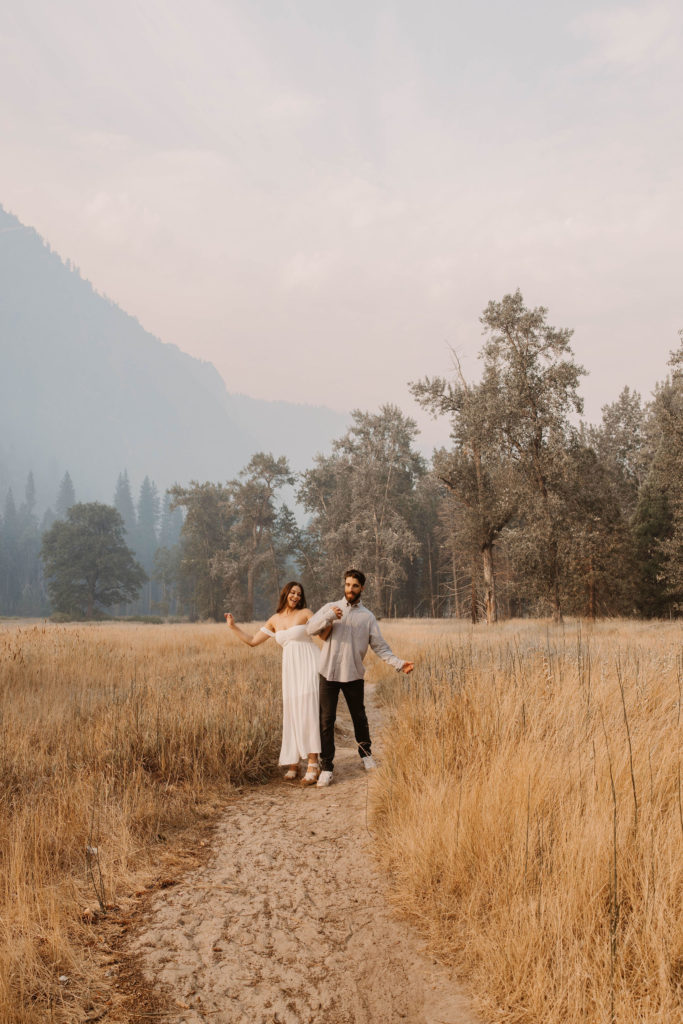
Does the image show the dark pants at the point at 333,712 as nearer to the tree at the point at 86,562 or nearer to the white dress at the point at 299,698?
the white dress at the point at 299,698

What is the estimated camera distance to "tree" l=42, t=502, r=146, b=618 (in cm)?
6419

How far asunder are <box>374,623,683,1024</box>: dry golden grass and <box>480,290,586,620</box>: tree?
17.9 m

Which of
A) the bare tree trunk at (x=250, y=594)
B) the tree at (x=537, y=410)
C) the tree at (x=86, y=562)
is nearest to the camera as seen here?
the tree at (x=537, y=410)

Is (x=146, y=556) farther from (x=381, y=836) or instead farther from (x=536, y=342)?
(x=381, y=836)

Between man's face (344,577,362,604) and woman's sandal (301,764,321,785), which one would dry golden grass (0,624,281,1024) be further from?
man's face (344,577,362,604)

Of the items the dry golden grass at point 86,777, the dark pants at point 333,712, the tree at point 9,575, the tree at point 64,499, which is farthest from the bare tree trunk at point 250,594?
the tree at point 64,499

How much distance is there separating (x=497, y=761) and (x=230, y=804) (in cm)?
275

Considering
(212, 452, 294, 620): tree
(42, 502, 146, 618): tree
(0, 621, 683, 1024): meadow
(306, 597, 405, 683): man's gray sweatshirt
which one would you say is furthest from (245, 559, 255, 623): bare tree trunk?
(306, 597, 405, 683): man's gray sweatshirt

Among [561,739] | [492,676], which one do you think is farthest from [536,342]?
[561,739]

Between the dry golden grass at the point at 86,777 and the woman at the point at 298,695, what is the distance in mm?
442

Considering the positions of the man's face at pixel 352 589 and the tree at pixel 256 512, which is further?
the tree at pixel 256 512

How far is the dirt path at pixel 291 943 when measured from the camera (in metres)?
2.62

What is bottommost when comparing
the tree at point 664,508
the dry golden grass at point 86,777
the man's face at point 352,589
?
the dry golden grass at point 86,777

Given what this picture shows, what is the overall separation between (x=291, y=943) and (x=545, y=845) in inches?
56.0
